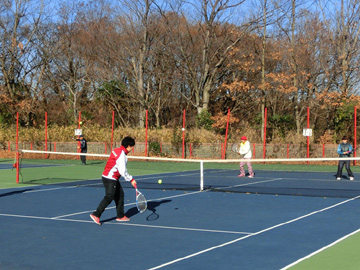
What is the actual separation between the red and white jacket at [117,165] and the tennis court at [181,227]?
98 cm

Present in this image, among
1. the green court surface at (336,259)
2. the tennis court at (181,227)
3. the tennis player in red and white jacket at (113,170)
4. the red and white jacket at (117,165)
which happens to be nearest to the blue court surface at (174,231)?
the tennis court at (181,227)

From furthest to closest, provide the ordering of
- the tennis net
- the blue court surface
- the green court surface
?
the tennis net, the blue court surface, the green court surface

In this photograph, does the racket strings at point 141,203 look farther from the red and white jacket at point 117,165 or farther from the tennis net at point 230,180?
the tennis net at point 230,180

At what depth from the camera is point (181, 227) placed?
1118 centimetres

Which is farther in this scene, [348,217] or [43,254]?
[348,217]

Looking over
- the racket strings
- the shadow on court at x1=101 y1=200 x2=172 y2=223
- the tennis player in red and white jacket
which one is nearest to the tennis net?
the shadow on court at x1=101 y1=200 x2=172 y2=223

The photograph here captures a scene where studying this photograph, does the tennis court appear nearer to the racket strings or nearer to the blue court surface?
the blue court surface

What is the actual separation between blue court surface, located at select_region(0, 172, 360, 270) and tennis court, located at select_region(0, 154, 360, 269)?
0.02 m

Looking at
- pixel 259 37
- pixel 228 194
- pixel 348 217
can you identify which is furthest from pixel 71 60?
pixel 348 217

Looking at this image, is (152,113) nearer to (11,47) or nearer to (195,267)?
(11,47)

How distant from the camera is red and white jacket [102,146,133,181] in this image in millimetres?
11016

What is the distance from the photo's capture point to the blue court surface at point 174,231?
8.37 meters

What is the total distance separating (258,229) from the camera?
1091cm

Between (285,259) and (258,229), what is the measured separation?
259 centimetres
